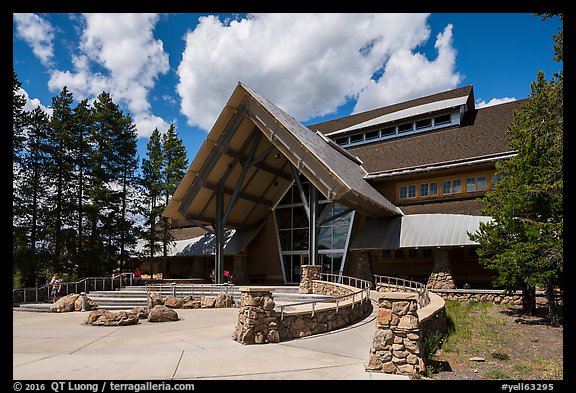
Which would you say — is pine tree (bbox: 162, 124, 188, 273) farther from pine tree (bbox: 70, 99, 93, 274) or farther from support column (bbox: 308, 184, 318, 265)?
support column (bbox: 308, 184, 318, 265)

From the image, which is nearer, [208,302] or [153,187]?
[208,302]

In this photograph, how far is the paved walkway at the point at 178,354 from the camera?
281 inches

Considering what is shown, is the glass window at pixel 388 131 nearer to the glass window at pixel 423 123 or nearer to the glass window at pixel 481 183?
the glass window at pixel 423 123

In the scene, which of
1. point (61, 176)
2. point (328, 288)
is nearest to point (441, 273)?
point (328, 288)

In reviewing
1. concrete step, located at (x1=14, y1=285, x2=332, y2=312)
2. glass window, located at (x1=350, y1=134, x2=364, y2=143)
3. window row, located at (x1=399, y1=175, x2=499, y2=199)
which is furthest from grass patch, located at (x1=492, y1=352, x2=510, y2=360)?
glass window, located at (x1=350, y1=134, x2=364, y2=143)

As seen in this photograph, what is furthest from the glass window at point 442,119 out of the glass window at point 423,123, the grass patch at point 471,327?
the grass patch at point 471,327

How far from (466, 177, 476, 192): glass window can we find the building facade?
51mm

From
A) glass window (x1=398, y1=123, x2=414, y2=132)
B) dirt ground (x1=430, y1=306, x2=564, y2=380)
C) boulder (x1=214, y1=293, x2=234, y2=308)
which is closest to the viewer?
dirt ground (x1=430, y1=306, x2=564, y2=380)

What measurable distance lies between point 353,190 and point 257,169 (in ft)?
29.7

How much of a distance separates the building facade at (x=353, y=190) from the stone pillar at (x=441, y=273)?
0.05 metres

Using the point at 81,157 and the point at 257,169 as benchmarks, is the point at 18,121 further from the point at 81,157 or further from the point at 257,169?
the point at 257,169

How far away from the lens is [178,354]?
28.9 ft

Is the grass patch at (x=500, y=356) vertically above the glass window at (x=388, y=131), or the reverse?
the glass window at (x=388, y=131)

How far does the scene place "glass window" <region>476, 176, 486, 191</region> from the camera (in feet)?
A: 71.1
